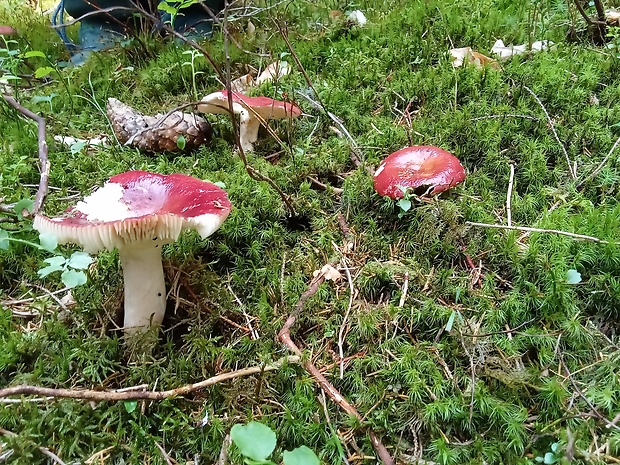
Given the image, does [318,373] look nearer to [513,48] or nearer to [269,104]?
[269,104]

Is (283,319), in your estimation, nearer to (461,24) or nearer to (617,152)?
(617,152)

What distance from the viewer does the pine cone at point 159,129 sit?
2.76m

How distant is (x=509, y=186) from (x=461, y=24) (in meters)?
1.80

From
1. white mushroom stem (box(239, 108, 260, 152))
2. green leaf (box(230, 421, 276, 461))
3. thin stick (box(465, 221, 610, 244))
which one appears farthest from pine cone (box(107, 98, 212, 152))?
green leaf (box(230, 421, 276, 461))

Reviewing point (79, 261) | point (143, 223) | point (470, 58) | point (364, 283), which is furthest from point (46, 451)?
point (470, 58)

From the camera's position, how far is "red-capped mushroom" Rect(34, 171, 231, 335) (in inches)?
61.9

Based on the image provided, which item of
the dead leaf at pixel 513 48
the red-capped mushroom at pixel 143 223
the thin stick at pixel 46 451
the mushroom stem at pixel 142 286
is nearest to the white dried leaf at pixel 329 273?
the red-capped mushroom at pixel 143 223

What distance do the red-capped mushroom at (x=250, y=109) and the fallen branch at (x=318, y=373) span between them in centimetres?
95

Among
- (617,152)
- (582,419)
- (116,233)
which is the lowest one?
(582,419)

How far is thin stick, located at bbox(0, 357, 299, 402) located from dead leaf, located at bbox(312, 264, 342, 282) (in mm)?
435

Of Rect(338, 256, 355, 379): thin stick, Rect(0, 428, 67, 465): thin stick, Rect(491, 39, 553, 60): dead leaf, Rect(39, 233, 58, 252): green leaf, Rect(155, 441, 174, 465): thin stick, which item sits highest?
Rect(39, 233, 58, 252): green leaf

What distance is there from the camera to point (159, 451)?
151cm

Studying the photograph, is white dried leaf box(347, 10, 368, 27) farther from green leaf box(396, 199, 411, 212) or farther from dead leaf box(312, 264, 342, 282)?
dead leaf box(312, 264, 342, 282)

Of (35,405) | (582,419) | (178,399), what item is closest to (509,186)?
(582,419)
